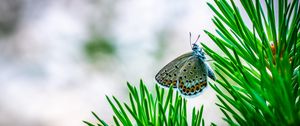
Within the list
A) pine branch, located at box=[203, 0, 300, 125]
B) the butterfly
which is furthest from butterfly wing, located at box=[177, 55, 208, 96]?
pine branch, located at box=[203, 0, 300, 125]

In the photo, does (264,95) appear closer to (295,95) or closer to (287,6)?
(295,95)

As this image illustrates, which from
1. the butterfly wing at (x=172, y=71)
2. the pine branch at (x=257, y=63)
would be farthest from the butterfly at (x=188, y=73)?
the pine branch at (x=257, y=63)

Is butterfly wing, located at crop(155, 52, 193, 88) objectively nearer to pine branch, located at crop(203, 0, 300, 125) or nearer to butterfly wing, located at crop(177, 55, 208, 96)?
butterfly wing, located at crop(177, 55, 208, 96)

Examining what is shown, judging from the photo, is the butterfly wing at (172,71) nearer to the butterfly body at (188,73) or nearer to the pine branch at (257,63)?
the butterfly body at (188,73)

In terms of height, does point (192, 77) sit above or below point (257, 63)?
above

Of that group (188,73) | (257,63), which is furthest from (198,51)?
(257,63)

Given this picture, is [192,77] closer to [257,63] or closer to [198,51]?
[198,51]

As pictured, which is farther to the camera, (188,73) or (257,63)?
(188,73)

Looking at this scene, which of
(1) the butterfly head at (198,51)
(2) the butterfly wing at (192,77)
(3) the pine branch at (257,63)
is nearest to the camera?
(3) the pine branch at (257,63)
